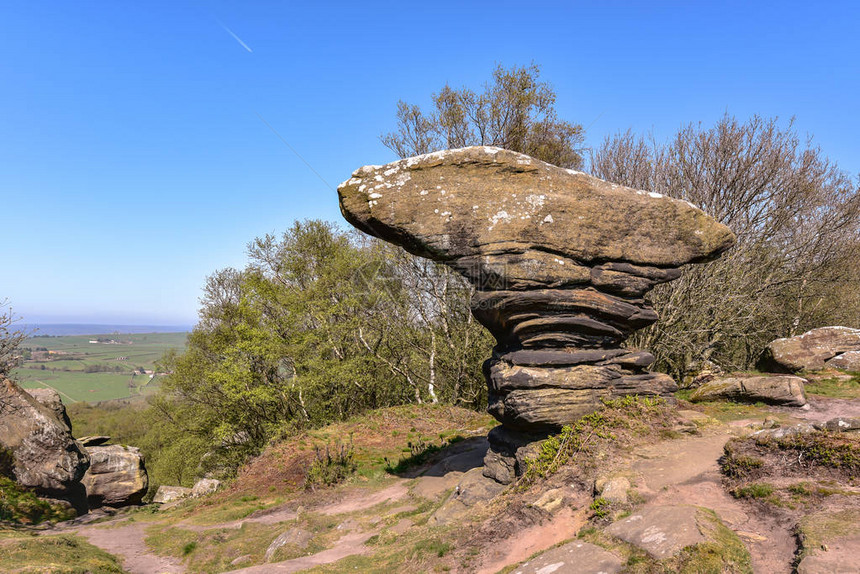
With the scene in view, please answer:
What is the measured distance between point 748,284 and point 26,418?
34923 mm

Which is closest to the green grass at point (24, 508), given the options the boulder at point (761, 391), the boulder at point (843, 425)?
the boulder at point (761, 391)

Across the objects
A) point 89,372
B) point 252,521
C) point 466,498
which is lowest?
point 89,372

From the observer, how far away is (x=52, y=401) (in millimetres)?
23375

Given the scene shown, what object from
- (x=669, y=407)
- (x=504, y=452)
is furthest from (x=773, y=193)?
(x=504, y=452)

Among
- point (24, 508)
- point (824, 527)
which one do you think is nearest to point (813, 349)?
point (824, 527)

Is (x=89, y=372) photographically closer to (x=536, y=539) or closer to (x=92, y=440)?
(x=92, y=440)

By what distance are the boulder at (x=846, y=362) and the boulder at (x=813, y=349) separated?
0.20 ft

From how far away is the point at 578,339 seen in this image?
1105 cm

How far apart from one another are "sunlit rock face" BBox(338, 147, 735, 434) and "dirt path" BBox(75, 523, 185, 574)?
32.9 ft

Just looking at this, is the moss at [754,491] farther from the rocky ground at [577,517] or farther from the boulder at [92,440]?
the boulder at [92,440]

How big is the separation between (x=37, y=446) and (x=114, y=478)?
620 cm

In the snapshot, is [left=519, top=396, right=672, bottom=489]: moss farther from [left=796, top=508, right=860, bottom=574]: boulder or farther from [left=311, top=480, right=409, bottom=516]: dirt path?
[left=311, top=480, right=409, bottom=516]: dirt path

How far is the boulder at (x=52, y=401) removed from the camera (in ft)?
74.1

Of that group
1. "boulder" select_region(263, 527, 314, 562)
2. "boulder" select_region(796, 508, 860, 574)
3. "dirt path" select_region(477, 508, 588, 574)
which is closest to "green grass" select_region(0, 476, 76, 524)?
"boulder" select_region(263, 527, 314, 562)
